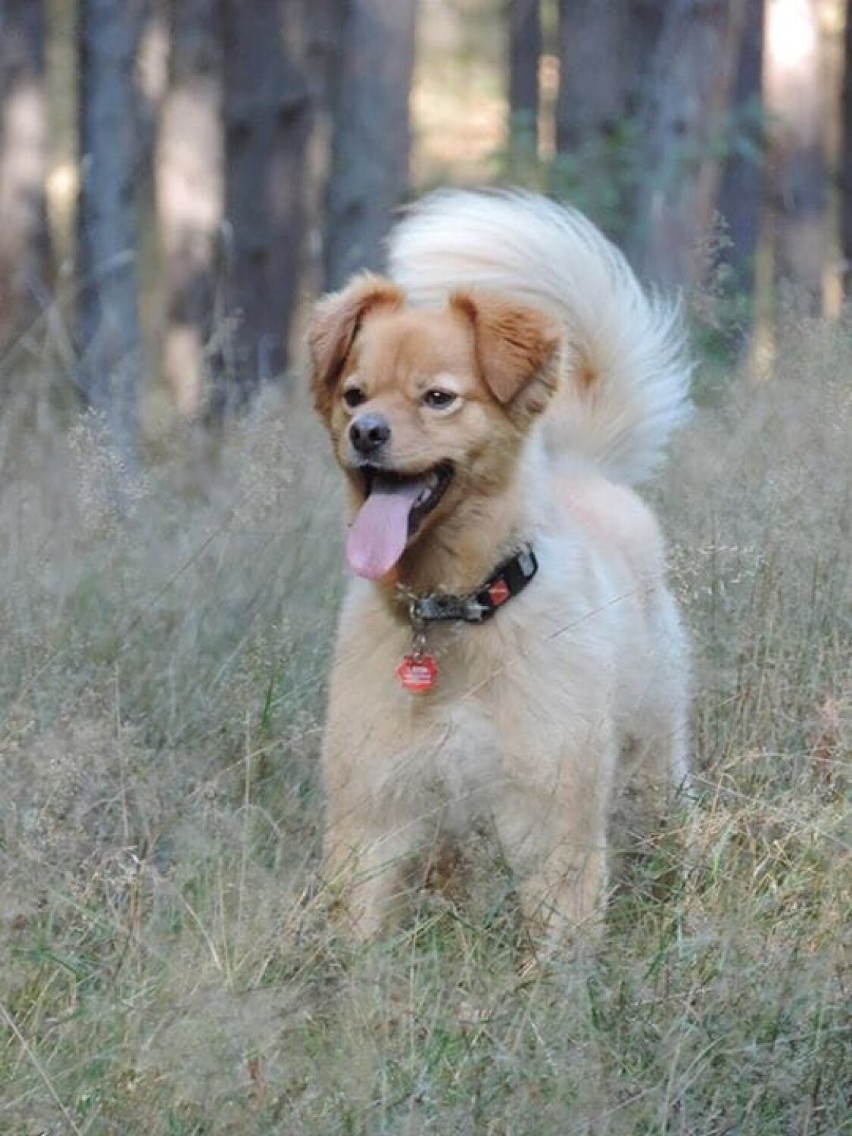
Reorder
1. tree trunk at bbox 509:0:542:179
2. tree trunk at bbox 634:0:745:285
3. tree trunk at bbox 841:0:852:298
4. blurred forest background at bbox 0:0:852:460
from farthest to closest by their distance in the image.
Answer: tree trunk at bbox 509:0:542:179, tree trunk at bbox 841:0:852:298, blurred forest background at bbox 0:0:852:460, tree trunk at bbox 634:0:745:285

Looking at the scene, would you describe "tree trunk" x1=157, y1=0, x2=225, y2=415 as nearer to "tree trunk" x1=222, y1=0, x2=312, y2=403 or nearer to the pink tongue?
"tree trunk" x1=222, y1=0, x2=312, y2=403

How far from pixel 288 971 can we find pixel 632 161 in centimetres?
803

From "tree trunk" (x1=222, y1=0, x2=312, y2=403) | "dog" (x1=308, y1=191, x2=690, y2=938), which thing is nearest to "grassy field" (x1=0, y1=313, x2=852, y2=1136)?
"dog" (x1=308, y1=191, x2=690, y2=938)

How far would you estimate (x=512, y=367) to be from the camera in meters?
4.91

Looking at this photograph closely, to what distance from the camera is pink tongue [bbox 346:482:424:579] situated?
472 cm

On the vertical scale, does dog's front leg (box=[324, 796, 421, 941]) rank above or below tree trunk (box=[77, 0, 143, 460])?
above

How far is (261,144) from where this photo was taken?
1661 cm

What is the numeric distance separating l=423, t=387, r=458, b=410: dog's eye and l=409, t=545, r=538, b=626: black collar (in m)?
0.36

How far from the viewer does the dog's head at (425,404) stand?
4.75m

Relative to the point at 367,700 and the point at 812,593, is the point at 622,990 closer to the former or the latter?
the point at 367,700

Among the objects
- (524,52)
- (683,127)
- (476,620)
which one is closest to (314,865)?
(476,620)

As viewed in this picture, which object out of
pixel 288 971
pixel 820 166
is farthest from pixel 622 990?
pixel 820 166

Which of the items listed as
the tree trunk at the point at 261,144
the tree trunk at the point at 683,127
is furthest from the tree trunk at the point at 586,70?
the tree trunk at the point at 683,127

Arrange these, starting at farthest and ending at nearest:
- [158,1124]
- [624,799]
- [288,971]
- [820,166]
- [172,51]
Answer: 1. [820,166]
2. [172,51]
3. [624,799]
4. [288,971]
5. [158,1124]
